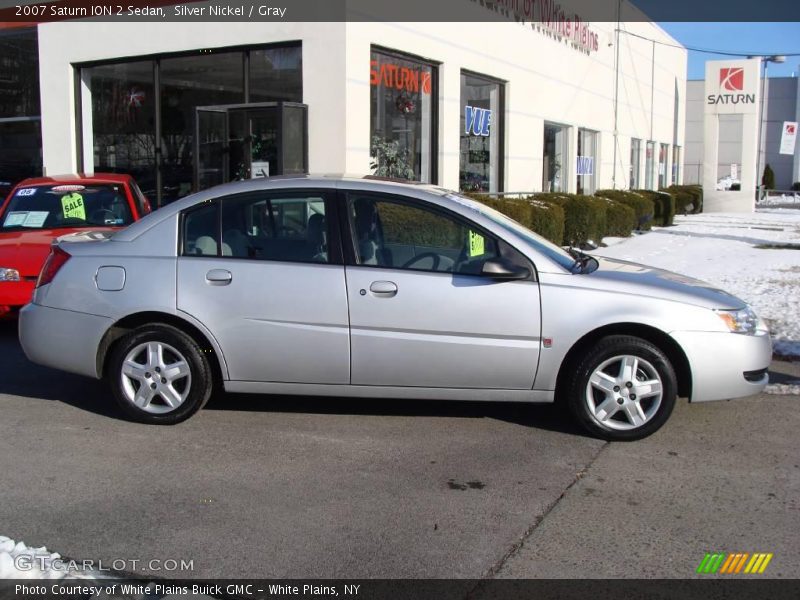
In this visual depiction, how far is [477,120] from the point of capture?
16422 mm

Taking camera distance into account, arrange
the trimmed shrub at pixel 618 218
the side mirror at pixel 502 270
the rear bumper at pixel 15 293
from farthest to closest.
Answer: the trimmed shrub at pixel 618 218 → the rear bumper at pixel 15 293 → the side mirror at pixel 502 270

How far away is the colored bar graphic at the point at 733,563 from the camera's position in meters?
3.90

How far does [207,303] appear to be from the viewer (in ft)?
18.9

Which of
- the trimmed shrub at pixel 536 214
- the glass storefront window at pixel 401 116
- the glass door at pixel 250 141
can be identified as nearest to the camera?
the glass door at pixel 250 141

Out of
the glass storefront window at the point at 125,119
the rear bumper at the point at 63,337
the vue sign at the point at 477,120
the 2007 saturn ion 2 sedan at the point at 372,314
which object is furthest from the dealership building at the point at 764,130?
the rear bumper at the point at 63,337

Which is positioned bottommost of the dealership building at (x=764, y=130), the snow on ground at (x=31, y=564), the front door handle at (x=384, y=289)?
the snow on ground at (x=31, y=564)

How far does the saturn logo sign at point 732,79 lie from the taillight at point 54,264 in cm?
3357

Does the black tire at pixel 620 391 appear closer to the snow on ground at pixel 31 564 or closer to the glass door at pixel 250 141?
the snow on ground at pixel 31 564

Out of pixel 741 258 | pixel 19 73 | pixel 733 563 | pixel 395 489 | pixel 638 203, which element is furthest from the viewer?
pixel 638 203

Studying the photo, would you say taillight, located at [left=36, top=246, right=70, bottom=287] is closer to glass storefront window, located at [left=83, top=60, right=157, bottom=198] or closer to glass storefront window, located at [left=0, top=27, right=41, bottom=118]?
glass storefront window, located at [left=83, top=60, right=157, bottom=198]

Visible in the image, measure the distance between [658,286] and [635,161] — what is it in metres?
26.5

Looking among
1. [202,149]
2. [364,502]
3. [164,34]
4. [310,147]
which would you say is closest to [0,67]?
[164,34]

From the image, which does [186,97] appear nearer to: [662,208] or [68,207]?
[68,207]

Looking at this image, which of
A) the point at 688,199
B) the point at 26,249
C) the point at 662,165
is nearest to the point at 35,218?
the point at 26,249
